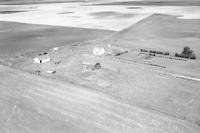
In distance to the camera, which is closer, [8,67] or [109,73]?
[109,73]

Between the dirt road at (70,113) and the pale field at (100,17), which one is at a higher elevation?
the pale field at (100,17)

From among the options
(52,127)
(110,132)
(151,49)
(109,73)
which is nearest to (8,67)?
(109,73)

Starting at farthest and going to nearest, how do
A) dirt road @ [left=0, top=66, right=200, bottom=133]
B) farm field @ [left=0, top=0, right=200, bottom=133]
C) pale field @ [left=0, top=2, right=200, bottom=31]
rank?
pale field @ [left=0, top=2, right=200, bottom=31] → farm field @ [left=0, top=0, right=200, bottom=133] → dirt road @ [left=0, top=66, right=200, bottom=133]

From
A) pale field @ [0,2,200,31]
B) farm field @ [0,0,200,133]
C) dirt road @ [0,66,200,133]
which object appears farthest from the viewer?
pale field @ [0,2,200,31]

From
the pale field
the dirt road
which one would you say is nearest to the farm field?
the dirt road

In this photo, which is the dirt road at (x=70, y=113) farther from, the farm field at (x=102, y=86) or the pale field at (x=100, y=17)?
the pale field at (x=100, y=17)

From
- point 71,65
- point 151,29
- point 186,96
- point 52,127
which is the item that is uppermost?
point 151,29

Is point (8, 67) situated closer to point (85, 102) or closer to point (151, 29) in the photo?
point (85, 102)

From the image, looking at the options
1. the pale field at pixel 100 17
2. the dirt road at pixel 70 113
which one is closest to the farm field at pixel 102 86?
the dirt road at pixel 70 113

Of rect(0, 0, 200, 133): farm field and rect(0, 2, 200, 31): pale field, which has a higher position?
rect(0, 2, 200, 31): pale field

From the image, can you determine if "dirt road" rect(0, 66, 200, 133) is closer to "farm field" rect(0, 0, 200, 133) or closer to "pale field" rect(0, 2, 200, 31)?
"farm field" rect(0, 0, 200, 133)

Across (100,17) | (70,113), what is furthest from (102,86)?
(100,17)
